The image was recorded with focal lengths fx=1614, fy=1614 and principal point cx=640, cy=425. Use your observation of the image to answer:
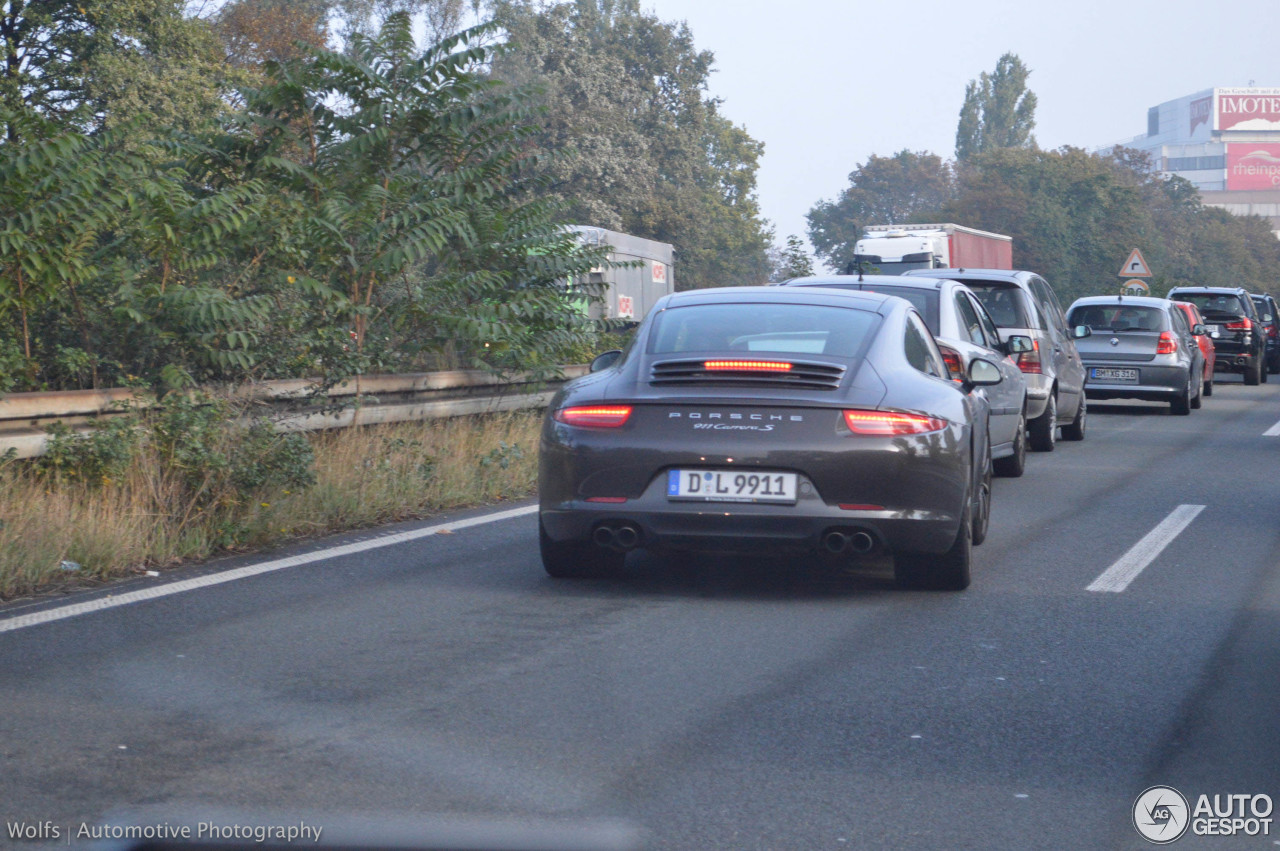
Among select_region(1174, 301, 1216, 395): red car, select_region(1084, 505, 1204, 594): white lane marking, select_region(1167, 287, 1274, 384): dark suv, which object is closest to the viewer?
select_region(1084, 505, 1204, 594): white lane marking

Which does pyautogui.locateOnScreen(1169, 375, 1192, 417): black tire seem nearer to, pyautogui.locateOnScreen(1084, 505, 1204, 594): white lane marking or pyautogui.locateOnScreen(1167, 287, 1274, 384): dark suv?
pyautogui.locateOnScreen(1167, 287, 1274, 384): dark suv

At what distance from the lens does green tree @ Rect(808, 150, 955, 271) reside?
12562 cm

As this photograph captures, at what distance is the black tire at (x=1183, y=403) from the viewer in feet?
71.7

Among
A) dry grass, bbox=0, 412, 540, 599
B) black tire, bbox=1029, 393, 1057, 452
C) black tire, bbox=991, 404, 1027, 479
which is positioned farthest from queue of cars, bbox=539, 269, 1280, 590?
black tire, bbox=1029, 393, 1057, 452

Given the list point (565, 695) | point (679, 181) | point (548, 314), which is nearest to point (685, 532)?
point (565, 695)

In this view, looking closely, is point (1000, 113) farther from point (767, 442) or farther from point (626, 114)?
point (767, 442)

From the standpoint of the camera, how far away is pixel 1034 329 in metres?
15.4

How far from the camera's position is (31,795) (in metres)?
4.24

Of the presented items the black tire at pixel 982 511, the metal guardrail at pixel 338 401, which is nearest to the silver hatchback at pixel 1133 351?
the metal guardrail at pixel 338 401

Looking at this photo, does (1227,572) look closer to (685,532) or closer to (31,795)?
(685,532)

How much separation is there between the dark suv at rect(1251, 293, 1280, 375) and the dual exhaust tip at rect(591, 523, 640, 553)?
31862 mm

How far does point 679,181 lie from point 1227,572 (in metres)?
62.4

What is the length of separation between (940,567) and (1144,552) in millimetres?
2165

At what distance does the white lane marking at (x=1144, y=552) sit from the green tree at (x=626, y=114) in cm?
3661
